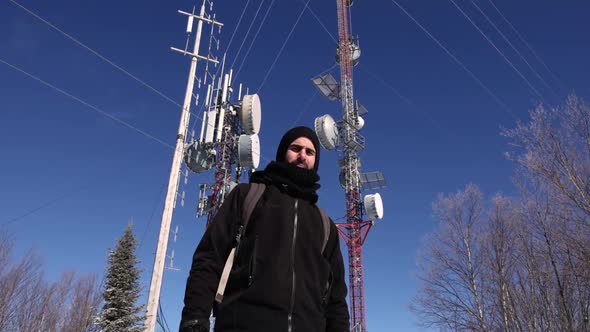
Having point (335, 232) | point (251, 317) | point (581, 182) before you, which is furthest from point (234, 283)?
point (581, 182)

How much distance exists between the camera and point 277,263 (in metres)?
2.18

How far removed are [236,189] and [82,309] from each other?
1519 inches

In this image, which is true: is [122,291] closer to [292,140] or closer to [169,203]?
[169,203]

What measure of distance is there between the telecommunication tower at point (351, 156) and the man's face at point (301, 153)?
24588 millimetres

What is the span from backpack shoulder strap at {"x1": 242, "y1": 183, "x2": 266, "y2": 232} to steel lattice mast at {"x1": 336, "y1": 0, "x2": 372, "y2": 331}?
27774 mm

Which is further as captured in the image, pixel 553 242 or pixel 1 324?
pixel 1 324

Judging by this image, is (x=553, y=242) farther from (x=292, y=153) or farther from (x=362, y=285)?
(x=362, y=285)

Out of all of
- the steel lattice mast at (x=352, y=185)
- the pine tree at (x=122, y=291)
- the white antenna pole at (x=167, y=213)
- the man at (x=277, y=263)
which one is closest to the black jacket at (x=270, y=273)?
the man at (x=277, y=263)

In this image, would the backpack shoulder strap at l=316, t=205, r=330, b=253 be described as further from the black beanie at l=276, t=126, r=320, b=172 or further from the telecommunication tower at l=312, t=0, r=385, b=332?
the telecommunication tower at l=312, t=0, r=385, b=332

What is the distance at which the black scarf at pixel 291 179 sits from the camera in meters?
2.51

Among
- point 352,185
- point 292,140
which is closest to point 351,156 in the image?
point 352,185

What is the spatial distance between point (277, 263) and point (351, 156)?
30696mm

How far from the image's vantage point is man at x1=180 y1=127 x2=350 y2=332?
2029mm

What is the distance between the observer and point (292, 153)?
275cm
